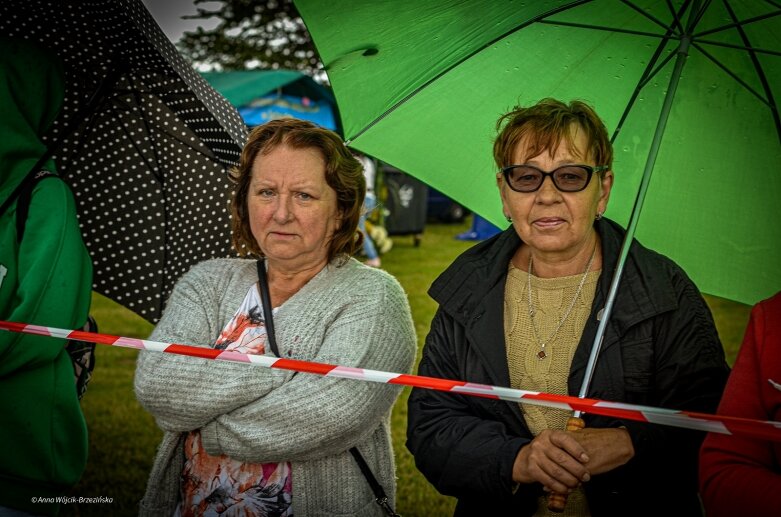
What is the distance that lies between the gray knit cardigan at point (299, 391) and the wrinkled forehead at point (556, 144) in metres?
0.69

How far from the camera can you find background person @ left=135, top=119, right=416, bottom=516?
2246mm

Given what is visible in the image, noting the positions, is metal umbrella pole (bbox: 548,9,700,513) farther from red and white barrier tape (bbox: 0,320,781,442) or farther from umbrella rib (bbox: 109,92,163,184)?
umbrella rib (bbox: 109,92,163,184)

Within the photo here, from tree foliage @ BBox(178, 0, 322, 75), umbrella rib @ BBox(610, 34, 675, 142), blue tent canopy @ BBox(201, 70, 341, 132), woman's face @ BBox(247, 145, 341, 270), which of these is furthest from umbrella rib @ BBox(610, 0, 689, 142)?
tree foliage @ BBox(178, 0, 322, 75)

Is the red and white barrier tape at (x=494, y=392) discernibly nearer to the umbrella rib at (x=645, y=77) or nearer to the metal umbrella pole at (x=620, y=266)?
the metal umbrella pole at (x=620, y=266)

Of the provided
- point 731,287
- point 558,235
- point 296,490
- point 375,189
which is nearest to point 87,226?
point 296,490

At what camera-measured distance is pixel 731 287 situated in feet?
8.59

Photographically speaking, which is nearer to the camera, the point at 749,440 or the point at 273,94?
the point at 749,440

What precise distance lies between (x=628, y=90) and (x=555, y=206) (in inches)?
25.0

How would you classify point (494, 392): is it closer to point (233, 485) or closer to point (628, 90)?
point (233, 485)

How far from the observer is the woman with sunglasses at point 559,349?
1992 millimetres

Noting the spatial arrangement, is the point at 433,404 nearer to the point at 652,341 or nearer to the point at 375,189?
the point at 652,341

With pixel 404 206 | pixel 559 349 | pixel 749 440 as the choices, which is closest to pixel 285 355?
pixel 559 349

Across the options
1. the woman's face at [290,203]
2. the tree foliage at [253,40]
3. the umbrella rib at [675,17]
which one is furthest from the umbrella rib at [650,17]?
the tree foliage at [253,40]

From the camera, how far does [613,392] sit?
6.72ft
